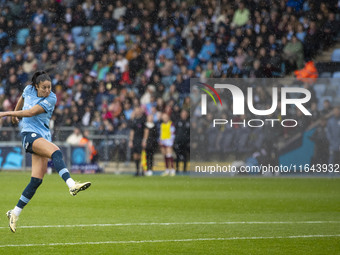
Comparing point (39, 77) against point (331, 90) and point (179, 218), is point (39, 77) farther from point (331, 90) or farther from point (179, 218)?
point (331, 90)

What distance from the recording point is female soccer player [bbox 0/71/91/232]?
33.2 feet

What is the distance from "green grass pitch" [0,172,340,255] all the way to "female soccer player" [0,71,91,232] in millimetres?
714

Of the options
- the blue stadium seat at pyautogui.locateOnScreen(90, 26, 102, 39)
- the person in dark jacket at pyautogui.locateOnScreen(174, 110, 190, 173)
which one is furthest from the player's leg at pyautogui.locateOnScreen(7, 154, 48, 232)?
the blue stadium seat at pyautogui.locateOnScreen(90, 26, 102, 39)

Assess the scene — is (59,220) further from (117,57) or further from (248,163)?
(117,57)

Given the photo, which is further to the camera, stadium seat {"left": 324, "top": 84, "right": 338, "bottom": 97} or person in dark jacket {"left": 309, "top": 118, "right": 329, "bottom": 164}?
stadium seat {"left": 324, "top": 84, "right": 338, "bottom": 97}

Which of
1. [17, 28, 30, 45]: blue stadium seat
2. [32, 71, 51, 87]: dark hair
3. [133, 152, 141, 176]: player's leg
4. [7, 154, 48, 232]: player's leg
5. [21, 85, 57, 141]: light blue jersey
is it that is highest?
[17, 28, 30, 45]: blue stadium seat

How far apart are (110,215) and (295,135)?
39.3 feet

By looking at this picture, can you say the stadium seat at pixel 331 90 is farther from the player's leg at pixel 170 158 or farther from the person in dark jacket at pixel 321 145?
the player's leg at pixel 170 158

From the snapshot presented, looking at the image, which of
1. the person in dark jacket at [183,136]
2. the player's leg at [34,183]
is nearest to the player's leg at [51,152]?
the player's leg at [34,183]

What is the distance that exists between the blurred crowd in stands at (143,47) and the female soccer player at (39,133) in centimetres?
1472

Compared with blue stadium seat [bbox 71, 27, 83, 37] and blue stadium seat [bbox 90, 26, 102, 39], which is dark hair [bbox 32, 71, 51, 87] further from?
blue stadium seat [bbox 71, 27, 83, 37]

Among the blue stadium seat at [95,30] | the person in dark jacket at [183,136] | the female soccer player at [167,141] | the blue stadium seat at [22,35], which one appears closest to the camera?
the female soccer player at [167,141]

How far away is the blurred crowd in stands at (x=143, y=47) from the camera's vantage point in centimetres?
2516

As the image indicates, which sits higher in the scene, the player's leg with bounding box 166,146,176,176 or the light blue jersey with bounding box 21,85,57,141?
the light blue jersey with bounding box 21,85,57,141
